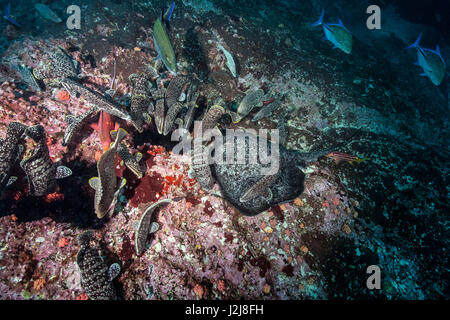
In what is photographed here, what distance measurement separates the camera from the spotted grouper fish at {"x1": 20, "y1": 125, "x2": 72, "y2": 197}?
2.57 meters

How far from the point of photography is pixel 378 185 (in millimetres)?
3928

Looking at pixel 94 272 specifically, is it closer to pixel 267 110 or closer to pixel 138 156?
pixel 138 156

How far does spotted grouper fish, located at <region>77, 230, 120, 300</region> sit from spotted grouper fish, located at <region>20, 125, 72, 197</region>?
89cm

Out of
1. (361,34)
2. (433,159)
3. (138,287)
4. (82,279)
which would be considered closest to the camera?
(82,279)

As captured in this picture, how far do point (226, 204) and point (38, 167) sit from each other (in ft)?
8.87

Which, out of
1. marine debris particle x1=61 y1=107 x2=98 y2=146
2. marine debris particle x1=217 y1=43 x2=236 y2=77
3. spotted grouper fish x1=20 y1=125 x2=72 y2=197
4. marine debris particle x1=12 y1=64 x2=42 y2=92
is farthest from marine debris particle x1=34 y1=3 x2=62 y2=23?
spotted grouper fish x1=20 y1=125 x2=72 y2=197

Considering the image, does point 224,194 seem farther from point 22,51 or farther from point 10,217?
point 22,51

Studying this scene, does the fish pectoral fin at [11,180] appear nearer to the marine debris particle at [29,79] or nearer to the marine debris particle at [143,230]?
the marine debris particle at [143,230]

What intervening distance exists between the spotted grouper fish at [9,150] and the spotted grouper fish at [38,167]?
272mm

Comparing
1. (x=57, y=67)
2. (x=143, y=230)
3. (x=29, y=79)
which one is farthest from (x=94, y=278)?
(x=57, y=67)

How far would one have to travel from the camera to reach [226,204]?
3160 mm

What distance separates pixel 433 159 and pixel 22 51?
9.70 m

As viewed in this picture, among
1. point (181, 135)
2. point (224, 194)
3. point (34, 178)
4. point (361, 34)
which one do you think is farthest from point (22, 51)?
point (361, 34)

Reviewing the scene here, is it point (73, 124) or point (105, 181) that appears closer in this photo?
point (105, 181)
